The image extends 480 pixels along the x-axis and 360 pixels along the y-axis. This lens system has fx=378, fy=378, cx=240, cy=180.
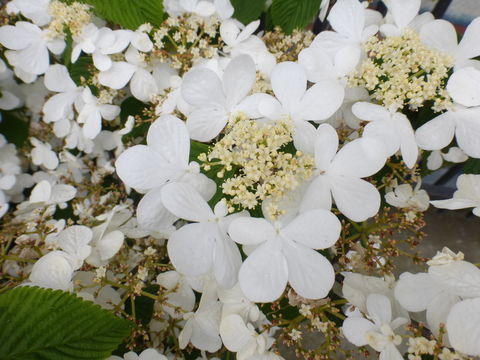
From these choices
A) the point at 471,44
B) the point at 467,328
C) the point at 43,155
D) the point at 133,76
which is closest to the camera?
the point at 467,328

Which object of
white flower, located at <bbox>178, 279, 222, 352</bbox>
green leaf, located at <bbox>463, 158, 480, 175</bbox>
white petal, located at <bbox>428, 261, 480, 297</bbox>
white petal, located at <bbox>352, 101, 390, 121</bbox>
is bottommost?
white flower, located at <bbox>178, 279, 222, 352</bbox>

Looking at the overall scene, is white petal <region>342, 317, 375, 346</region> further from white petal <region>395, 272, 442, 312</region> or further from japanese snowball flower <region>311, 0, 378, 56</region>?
japanese snowball flower <region>311, 0, 378, 56</region>

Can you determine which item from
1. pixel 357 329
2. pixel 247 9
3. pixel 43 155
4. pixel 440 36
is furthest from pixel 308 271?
pixel 43 155

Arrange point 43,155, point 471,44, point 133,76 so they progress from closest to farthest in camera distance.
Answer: point 471,44
point 133,76
point 43,155

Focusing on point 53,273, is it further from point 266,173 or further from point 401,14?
point 401,14

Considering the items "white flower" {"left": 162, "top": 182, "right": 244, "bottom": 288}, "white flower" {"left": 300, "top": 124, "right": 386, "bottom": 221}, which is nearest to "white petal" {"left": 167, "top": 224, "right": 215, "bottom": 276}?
"white flower" {"left": 162, "top": 182, "right": 244, "bottom": 288}

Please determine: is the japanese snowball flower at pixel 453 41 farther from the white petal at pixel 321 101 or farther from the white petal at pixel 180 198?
the white petal at pixel 180 198
